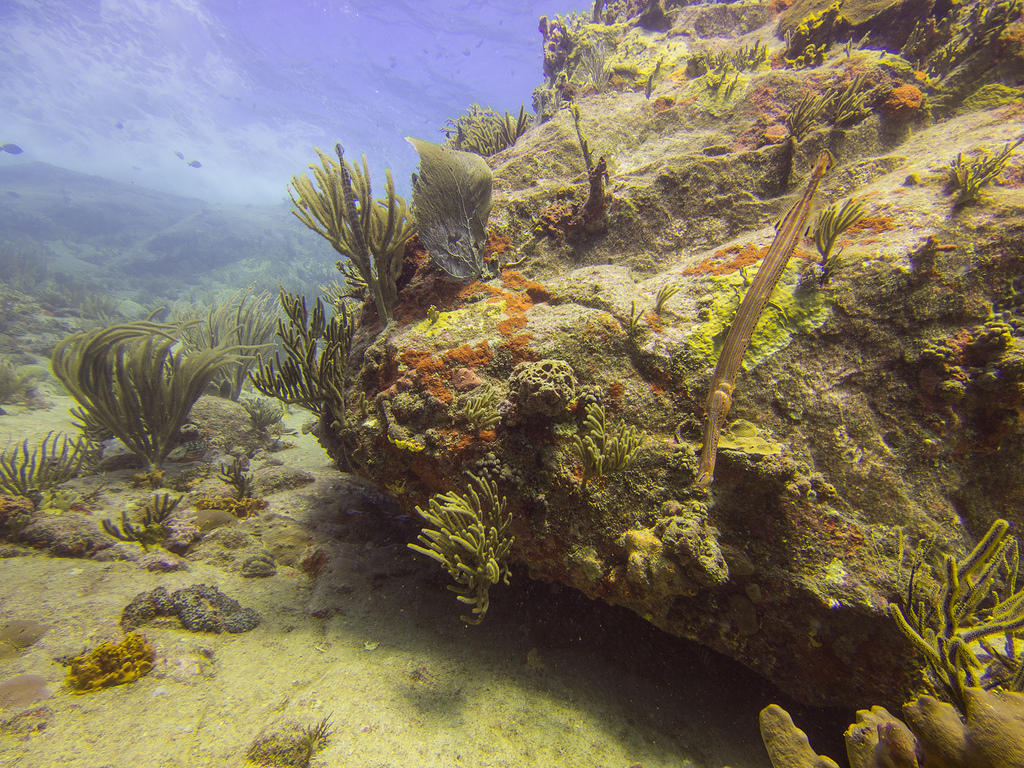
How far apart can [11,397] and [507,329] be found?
487 inches

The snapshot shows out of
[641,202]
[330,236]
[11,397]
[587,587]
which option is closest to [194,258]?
[11,397]

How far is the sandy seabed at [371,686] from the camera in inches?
91.4

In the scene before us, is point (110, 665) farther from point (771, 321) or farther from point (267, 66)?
point (267, 66)

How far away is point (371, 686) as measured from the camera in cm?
280

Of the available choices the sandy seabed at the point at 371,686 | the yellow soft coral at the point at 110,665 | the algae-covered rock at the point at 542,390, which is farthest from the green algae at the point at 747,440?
the yellow soft coral at the point at 110,665

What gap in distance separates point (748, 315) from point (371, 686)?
412cm

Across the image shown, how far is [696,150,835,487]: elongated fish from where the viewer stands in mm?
2865

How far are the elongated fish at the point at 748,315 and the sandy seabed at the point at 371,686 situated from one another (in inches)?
74.1

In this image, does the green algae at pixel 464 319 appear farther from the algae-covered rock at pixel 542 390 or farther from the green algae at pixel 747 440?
the green algae at pixel 747 440

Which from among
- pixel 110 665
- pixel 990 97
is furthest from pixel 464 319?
pixel 990 97

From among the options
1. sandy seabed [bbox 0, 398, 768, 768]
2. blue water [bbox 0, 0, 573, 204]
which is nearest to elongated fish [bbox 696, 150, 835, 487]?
sandy seabed [bbox 0, 398, 768, 768]

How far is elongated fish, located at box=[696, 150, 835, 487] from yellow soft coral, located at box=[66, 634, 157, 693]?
419 cm

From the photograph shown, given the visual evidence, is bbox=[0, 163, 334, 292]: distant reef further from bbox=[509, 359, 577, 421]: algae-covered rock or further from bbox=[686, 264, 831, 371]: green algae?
bbox=[686, 264, 831, 371]: green algae

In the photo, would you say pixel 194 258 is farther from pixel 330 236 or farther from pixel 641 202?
pixel 641 202
